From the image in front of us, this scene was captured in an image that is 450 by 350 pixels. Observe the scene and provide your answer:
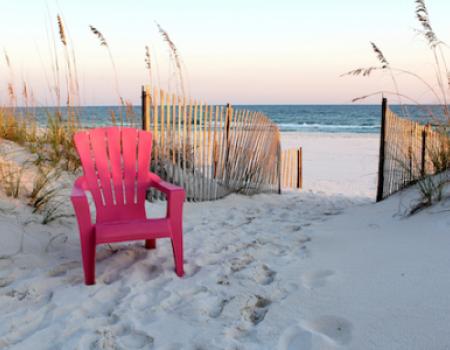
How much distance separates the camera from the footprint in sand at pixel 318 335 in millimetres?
1797

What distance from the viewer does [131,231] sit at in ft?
8.52

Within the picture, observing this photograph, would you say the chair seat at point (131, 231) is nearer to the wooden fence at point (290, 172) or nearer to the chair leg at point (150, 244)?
the chair leg at point (150, 244)

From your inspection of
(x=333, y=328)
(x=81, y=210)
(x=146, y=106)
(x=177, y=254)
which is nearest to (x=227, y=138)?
(x=146, y=106)

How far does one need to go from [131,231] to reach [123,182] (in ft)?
2.44

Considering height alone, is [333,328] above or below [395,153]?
below

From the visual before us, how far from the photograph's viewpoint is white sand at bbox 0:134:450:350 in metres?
1.90

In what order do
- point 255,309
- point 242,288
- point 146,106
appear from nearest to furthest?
1. point 255,309
2. point 242,288
3. point 146,106

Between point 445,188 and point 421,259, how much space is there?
→ 4.42 feet

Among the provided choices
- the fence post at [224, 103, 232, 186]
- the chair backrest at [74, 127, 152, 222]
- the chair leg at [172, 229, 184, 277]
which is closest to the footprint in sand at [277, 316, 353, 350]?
the chair leg at [172, 229, 184, 277]

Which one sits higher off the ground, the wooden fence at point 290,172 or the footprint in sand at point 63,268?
the footprint in sand at point 63,268

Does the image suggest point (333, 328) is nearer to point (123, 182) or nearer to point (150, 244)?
point (150, 244)

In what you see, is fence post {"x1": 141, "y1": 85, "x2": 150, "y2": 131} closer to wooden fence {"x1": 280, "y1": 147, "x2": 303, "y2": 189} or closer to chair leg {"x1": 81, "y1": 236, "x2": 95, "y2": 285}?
chair leg {"x1": 81, "y1": 236, "x2": 95, "y2": 285}

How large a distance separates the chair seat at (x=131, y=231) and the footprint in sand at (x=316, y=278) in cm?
92

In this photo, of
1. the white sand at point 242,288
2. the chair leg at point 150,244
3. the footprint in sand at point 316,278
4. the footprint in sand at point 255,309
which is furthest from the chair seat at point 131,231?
the footprint in sand at point 316,278
